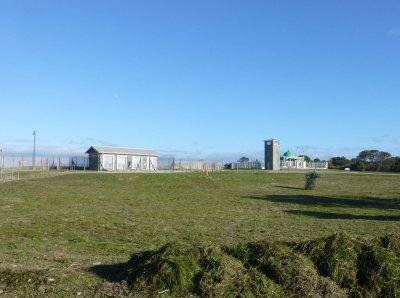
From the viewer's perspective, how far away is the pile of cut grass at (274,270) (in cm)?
538

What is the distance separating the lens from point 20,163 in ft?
216

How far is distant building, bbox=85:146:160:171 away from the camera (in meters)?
64.4

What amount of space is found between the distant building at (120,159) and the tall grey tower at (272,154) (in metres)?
16.1

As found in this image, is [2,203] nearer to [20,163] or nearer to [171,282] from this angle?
[171,282]

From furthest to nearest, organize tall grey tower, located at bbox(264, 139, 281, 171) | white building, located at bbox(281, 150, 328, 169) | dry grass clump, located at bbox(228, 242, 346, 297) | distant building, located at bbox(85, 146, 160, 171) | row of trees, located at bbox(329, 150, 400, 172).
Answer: white building, located at bbox(281, 150, 328, 169)
row of trees, located at bbox(329, 150, 400, 172)
tall grey tower, located at bbox(264, 139, 281, 171)
distant building, located at bbox(85, 146, 160, 171)
dry grass clump, located at bbox(228, 242, 346, 297)

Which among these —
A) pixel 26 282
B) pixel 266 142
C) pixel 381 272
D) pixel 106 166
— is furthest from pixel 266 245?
pixel 266 142

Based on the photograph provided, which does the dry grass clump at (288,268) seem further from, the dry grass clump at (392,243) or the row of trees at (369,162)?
the row of trees at (369,162)

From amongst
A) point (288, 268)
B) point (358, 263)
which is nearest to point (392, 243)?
point (358, 263)

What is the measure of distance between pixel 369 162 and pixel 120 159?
52960mm

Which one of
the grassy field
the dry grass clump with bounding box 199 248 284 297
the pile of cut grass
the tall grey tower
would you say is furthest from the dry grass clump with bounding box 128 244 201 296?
the tall grey tower

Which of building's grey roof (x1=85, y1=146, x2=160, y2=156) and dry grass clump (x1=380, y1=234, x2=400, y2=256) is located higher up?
building's grey roof (x1=85, y1=146, x2=160, y2=156)

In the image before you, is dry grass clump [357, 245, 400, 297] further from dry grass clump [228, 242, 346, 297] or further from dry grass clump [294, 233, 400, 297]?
dry grass clump [228, 242, 346, 297]

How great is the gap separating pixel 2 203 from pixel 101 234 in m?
9.58

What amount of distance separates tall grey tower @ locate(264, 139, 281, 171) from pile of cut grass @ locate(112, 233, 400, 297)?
65.8 metres
